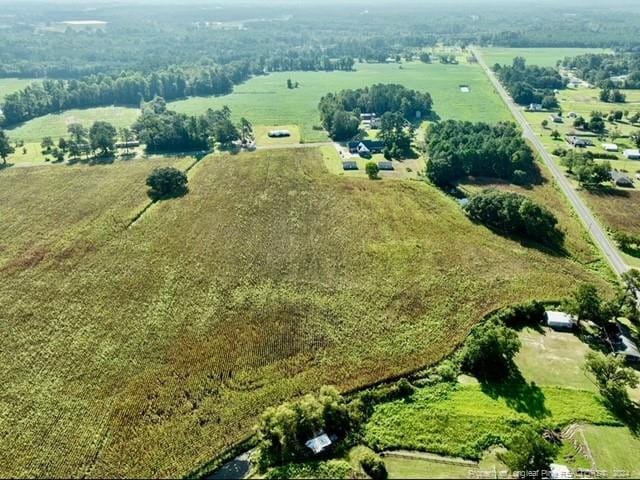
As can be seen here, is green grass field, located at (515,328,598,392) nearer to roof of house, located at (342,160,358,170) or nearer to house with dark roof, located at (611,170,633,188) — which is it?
Answer: house with dark roof, located at (611,170,633,188)

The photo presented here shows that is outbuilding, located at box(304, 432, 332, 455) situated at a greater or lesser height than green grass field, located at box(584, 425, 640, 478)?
lesser

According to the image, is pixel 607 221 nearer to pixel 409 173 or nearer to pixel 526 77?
pixel 409 173

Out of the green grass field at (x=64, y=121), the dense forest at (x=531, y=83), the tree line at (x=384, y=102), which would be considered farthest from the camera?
the dense forest at (x=531, y=83)

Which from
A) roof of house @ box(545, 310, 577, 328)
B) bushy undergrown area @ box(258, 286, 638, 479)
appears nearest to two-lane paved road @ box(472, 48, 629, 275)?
roof of house @ box(545, 310, 577, 328)

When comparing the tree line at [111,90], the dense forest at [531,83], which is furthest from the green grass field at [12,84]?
the dense forest at [531,83]

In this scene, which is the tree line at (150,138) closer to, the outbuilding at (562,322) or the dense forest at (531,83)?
the outbuilding at (562,322)

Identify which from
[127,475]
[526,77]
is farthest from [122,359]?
[526,77]
